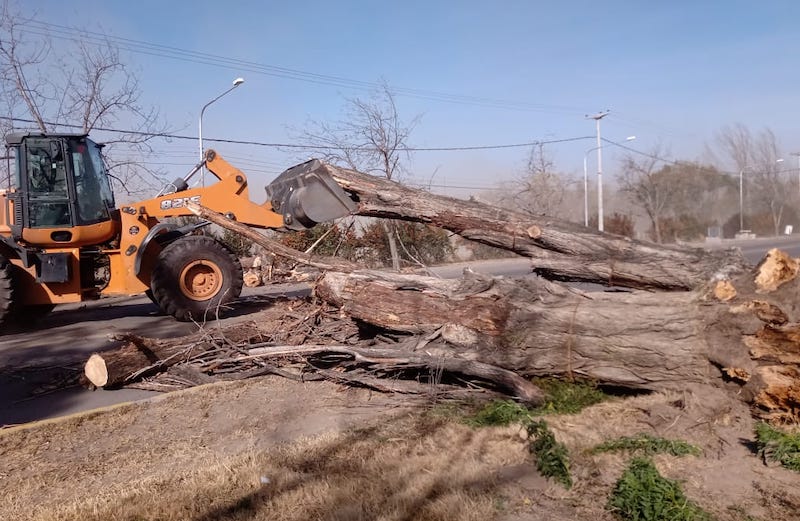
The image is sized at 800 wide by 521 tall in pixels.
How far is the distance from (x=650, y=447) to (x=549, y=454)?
0.80 meters

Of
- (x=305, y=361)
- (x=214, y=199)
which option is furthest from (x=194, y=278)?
(x=305, y=361)

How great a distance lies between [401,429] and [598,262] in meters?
2.59

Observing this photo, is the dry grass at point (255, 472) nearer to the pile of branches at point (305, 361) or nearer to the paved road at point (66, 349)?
the pile of branches at point (305, 361)

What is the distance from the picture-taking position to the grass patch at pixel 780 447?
421 centimetres

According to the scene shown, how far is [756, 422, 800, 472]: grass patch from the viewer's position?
4.21 m

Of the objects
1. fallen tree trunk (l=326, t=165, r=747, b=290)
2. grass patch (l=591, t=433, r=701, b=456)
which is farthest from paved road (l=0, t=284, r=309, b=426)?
grass patch (l=591, t=433, r=701, b=456)

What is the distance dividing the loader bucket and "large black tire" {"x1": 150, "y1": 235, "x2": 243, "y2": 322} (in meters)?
2.71

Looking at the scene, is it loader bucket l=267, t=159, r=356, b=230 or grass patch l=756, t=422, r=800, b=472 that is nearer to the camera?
grass patch l=756, t=422, r=800, b=472

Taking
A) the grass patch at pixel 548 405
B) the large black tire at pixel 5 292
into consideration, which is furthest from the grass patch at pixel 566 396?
the large black tire at pixel 5 292

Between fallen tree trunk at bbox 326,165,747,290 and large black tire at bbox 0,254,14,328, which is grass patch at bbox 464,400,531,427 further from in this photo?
large black tire at bbox 0,254,14,328

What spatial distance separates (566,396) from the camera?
5.64 meters

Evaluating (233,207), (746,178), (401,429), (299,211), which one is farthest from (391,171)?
(746,178)

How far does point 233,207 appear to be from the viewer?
997cm

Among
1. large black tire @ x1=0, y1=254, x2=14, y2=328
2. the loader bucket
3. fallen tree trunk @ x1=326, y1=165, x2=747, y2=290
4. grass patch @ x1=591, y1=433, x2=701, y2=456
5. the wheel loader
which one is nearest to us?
grass patch @ x1=591, y1=433, x2=701, y2=456
